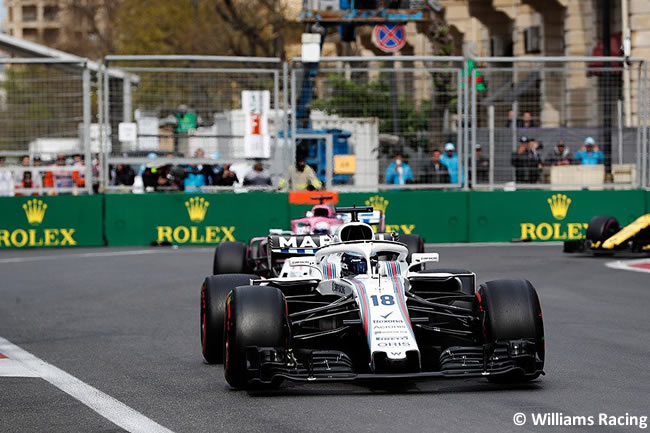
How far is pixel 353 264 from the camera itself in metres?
9.80

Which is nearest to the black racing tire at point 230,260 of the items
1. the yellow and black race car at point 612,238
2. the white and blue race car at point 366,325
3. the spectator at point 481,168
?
the white and blue race car at point 366,325

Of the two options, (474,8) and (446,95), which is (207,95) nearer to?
(446,95)

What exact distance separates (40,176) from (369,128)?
5.83m

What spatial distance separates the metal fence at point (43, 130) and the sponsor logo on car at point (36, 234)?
0.30 metres

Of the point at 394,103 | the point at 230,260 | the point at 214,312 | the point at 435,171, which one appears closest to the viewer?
the point at 214,312

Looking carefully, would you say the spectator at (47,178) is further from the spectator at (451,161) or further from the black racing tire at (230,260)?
the black racing tire at (230,260)

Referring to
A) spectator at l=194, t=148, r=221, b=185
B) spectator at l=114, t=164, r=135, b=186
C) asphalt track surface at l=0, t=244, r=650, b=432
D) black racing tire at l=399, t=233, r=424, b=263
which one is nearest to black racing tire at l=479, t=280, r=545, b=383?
asphalt track surface at l=0, t=244, r=650, b=432

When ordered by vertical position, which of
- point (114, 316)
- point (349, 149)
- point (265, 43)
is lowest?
point (114, 316)

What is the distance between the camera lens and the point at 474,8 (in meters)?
43.2

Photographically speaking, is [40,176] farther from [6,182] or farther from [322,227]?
[322,227]

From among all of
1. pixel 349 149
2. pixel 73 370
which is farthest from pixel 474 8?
pixel 73 370

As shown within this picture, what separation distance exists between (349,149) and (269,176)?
2.44m

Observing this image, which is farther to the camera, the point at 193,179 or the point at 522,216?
the point at 193,179

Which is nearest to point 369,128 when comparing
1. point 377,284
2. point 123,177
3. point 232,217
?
point 232,217
